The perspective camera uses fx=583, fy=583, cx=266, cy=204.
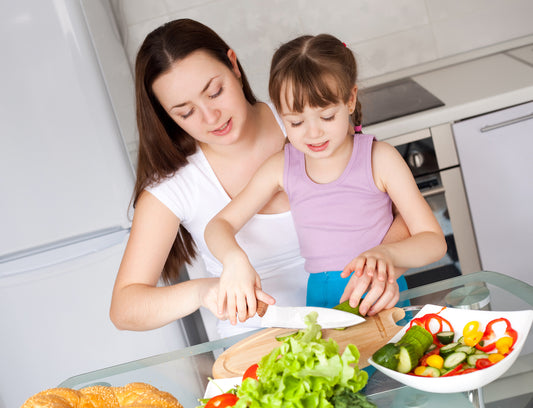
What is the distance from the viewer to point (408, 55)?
233cm

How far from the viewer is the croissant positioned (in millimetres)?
726

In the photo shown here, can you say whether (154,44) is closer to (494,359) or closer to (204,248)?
(204,248)

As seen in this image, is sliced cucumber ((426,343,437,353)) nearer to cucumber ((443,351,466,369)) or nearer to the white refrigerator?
cucumber ((443,351,466,369))

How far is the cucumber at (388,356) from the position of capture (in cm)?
77

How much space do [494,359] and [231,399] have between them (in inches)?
12.9

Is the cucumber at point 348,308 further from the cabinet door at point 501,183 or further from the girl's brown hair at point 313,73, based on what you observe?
the cabinet door at point 501,183

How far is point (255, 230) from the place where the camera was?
1476mm

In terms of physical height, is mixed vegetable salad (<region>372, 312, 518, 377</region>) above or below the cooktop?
below

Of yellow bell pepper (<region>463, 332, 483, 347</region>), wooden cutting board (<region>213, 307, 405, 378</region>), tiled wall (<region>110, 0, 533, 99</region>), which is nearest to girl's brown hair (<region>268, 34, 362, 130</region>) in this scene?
wooden cutting board (<region>213, 307, 405, 378</region>)

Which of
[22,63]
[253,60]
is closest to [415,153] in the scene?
[253,60]

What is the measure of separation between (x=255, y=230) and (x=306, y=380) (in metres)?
0.86

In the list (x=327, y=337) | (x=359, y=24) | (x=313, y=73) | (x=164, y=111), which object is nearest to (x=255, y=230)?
(x=164, y=111)

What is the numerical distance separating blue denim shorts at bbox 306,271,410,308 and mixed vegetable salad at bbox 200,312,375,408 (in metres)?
0.56

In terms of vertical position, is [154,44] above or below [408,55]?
above
